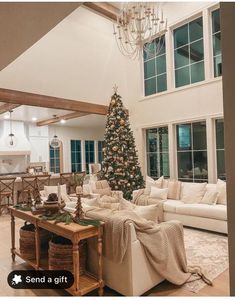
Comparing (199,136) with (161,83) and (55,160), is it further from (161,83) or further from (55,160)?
(55,160)

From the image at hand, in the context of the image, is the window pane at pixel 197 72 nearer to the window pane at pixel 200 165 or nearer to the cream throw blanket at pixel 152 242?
the window pane at pixel 200 165

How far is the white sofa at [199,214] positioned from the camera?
432cm

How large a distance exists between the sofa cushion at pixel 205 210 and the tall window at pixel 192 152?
156 centimetres

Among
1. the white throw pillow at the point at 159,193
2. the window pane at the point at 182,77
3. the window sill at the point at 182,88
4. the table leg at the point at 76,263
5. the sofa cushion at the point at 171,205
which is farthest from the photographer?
the window pane at the point at 182,77

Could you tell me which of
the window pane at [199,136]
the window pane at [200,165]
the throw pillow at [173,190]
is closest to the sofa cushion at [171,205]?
the throw pillow at [173,190]

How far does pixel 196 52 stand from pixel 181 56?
470mm

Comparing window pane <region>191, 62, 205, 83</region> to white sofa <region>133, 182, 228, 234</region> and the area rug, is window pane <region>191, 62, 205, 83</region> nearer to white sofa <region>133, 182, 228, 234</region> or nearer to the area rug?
white sofa <region>133, 182, 228, 234</region>

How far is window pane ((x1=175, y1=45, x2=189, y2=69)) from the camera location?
6.49m

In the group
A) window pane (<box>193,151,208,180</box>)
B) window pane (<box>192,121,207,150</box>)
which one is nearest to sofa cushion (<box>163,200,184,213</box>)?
window pane (<box>193,151,208,180</box>)

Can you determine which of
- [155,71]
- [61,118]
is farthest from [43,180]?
[155,71]

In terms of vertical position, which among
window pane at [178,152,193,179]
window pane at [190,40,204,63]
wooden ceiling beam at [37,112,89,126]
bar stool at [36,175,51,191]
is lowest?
bar stool at [36,175,51,191]

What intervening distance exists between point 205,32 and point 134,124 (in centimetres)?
317

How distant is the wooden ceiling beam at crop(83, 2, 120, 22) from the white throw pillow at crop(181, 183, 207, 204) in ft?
16.9

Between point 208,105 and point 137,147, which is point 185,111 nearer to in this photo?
point 208,105
